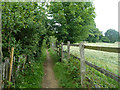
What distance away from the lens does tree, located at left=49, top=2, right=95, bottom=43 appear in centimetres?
732

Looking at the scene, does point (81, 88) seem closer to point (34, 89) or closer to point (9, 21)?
point (34, 89)

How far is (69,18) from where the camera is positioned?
7.71 meters

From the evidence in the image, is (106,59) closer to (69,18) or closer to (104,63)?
(104,63)

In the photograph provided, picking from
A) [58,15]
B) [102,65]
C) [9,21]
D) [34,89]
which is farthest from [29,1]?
[102,65]

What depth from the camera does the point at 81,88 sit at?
3.54m

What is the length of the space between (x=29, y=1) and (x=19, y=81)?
11.6ft

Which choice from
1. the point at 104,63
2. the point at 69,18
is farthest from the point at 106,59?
the point at 69,18

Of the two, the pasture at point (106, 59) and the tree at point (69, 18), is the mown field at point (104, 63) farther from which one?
the tree at point (69, 18)

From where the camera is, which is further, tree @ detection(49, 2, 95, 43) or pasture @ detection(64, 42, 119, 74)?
tree @ detection(49, 2, 95, 43)

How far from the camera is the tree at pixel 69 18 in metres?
7.32

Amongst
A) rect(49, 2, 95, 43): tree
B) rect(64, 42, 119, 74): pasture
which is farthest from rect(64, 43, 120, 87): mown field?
rect(49, 2, 95, 43): tree

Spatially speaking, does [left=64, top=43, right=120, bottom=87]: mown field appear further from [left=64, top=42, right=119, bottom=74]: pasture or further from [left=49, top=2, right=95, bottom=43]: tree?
[left=49, top=2, right=95, bottom=43]: tree

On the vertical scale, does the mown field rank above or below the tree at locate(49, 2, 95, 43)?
below

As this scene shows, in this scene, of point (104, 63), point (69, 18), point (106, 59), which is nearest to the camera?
point (106, 59)
